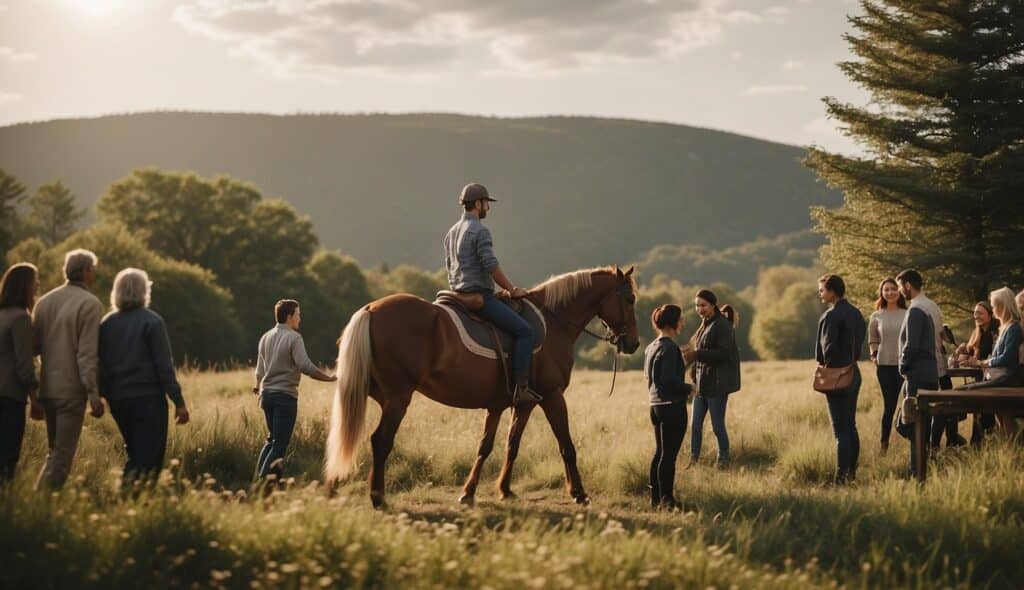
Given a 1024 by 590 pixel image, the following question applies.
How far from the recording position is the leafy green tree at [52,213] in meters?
68.4

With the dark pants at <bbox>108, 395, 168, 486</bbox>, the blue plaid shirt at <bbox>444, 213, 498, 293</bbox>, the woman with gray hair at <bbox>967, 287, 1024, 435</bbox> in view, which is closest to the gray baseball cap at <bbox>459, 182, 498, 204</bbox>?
the blue plaid shirt at <bbox>444, 213, 498, 293</bbox>

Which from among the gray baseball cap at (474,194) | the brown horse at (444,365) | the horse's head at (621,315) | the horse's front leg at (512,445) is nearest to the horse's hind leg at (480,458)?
the brown horse at (444,365)

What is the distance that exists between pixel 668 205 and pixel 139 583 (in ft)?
A: 526

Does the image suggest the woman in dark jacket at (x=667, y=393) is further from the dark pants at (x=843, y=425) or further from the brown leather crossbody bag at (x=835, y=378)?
the dark pants at (x=843, y=425)

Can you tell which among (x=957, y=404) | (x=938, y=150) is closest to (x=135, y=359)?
(x=957, y=404)

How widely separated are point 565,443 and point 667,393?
1.42 meters

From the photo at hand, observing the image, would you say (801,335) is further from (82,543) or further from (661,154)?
(661,154)

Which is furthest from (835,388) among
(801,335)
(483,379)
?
(801,335)

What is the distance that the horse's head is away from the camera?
33.6 ft

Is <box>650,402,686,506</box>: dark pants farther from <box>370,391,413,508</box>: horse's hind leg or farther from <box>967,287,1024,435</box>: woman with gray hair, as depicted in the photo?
<box>967,287,1024,435</box>: woman with gray hair

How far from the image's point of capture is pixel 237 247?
51500 millimetres

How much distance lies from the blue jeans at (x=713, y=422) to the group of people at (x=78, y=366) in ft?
20.9

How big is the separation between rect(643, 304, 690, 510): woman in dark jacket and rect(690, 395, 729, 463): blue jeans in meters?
2.86

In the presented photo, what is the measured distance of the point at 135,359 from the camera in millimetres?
7152
